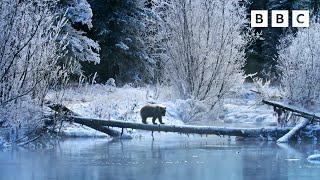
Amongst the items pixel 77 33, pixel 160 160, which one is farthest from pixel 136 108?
pixel 160 160

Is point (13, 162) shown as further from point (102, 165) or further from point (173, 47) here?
point (173, 47)

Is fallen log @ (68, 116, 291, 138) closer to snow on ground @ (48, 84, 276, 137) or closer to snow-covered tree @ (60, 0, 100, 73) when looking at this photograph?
snow on ground @ (48, 84, 276, 137)

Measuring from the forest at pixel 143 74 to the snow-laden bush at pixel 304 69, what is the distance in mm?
34

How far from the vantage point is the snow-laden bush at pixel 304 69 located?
888 inches

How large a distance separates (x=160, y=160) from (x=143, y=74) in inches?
760

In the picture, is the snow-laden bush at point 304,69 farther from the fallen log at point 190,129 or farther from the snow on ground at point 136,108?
the fallen log at point 190,129

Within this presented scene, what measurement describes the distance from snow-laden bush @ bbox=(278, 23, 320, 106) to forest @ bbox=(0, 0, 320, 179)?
0.11ft

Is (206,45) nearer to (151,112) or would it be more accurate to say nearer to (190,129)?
(151,112)

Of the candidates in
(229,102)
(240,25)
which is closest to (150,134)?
(240,25)

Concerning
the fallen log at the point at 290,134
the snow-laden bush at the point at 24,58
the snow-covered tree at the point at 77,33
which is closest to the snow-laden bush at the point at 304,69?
the fallen log at the point at 290,134

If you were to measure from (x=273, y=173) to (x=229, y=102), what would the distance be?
17.1 metres

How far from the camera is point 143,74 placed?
3228 centimetres

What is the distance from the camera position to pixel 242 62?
2488 centimetres

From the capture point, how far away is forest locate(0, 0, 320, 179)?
14.8m
